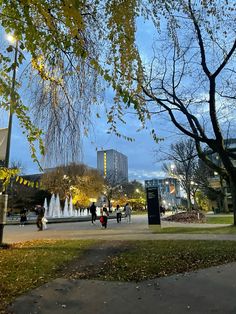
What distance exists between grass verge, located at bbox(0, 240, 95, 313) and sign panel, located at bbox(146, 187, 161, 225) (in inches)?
344

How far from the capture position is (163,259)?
9492 millimetres

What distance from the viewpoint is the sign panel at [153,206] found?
68.4 feet

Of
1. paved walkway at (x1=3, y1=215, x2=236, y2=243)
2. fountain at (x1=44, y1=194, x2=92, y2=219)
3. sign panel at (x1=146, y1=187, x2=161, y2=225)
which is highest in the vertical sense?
fountain at (x1=44, y1=194, x2=92, y2=219)

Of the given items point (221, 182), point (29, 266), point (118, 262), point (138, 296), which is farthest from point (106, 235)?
point (221, 182)

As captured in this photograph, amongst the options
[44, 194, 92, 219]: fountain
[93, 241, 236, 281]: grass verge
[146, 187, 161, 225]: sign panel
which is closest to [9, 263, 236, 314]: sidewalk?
[93, 241, 236, 281]: grass verge

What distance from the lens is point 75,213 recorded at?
2306 inches

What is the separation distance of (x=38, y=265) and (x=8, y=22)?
6.48 meters

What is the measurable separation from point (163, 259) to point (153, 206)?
38.7 ft

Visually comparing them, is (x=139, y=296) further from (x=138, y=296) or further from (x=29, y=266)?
(x=29, y=266)

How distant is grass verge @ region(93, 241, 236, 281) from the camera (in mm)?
8250

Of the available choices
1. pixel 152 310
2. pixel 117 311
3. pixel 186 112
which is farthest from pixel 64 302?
pixel 186 112

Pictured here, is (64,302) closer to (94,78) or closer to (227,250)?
(94,78)

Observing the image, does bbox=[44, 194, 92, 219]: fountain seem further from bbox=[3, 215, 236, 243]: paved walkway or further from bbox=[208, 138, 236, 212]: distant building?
bbox=[3, 215, 236, 243]: paved walkway

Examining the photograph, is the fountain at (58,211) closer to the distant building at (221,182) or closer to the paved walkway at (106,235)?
the distant building at (221,182)
